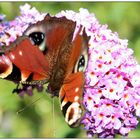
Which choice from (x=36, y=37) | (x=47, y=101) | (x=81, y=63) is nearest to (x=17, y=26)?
(x=36, y=37)

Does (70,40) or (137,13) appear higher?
(137,13)

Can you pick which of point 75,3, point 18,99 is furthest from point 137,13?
point 18,99

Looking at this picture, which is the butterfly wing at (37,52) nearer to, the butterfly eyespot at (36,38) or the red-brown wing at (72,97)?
the butterfly eyespot at (36,38)

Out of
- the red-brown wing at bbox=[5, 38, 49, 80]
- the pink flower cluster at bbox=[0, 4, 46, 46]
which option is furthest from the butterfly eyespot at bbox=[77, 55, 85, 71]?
the pink flower cluster at bbox=[0, 4, 46, 46]

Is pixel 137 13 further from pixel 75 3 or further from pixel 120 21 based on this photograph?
pixel 75 3

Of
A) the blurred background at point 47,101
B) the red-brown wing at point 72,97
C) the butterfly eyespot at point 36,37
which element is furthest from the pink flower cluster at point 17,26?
the red-brown wing at point 72,97

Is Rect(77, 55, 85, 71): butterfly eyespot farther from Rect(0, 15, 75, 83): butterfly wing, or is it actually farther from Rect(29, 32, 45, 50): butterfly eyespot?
Rect(29, 32, 45, 50): butterfly eyespot

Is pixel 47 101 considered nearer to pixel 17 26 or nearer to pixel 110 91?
pixel 17 26
